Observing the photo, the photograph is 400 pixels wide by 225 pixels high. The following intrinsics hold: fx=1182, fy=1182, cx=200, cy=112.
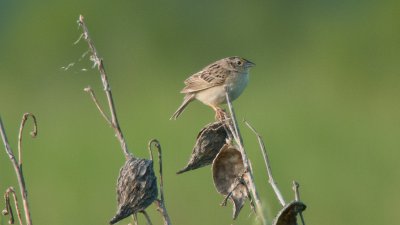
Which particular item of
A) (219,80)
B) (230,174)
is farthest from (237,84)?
(230,174)

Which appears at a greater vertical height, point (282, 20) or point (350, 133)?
point (282, 20)

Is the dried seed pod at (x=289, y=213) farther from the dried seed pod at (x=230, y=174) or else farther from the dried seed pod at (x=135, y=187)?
the dried seed pod at (x=230, y=174)

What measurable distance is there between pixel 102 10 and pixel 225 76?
44.9ft

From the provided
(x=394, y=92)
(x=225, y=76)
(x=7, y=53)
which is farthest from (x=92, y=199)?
(x=7, y=53)

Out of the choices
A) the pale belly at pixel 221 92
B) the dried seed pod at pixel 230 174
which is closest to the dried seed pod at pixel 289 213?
the dried seed pod at pixel 230 174

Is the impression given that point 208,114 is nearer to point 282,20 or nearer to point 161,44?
point 161,44

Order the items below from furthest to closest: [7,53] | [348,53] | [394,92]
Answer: [7,53] → [348,53] → [394,92]

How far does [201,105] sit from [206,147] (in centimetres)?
1049

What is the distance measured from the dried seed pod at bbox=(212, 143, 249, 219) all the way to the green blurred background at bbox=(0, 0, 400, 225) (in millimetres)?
5331

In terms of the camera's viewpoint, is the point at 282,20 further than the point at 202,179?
Yes

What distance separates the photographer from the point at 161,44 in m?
17.7

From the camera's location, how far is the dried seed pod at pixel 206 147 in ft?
11.0

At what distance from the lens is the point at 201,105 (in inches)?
546

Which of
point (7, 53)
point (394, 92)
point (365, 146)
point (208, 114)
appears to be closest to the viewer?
point (365, 146)
